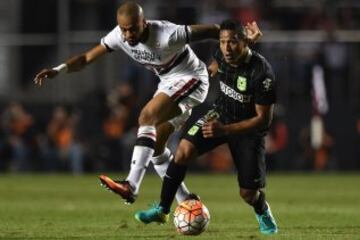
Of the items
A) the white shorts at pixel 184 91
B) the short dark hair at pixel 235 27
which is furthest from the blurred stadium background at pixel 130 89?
the short dark hair at pixel 235 27

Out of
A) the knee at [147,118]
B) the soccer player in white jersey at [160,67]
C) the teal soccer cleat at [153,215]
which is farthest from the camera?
the knee at [147,118]

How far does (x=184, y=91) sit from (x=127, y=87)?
47.1ft

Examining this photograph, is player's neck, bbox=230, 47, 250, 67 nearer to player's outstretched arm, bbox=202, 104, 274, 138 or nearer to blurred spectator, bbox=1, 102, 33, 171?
player's outstretched arm, bbox=202, 104, 274, 138

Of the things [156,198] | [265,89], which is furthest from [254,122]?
[156,198]

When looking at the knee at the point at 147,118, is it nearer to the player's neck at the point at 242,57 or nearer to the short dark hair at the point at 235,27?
the player's neck at the point at 242,57

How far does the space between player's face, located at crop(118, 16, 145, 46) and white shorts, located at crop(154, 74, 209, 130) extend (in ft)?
2.56

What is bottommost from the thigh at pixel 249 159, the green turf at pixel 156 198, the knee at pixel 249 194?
the green turf at pixel 156 198

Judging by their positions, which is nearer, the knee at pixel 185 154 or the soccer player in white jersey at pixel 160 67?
the knee at pixel 185 154

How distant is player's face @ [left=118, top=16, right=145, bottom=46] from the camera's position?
11.3m

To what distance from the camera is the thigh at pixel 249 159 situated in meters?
11.0

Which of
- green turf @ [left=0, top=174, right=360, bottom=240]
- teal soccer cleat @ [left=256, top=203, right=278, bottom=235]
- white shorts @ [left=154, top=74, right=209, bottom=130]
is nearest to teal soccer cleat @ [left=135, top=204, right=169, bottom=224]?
green turf @ [left=0, top=174, right=360, bottom=240]

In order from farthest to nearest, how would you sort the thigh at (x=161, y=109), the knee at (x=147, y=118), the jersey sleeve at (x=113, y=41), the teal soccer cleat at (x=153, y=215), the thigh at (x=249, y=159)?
the jersey sleeve at (x=113, y=41)
the thigh at (x=161, y=109)
the knee at (x=147, y=118)
the teal soccer cleat at (x=153, y=215)
the thigh at (x=249, y=159)

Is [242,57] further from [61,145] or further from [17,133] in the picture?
[17,133]

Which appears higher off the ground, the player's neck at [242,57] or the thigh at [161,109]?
the player's neck at [242,57]
